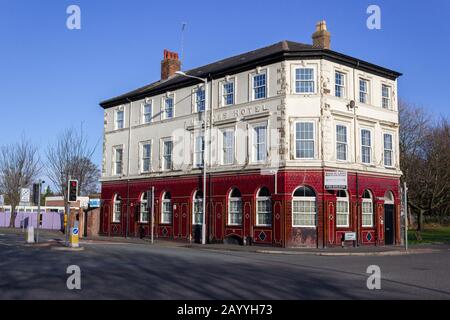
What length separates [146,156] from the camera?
39.1 m

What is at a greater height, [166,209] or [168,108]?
[168,108]

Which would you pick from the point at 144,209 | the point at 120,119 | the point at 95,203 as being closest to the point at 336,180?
the point at 144,209

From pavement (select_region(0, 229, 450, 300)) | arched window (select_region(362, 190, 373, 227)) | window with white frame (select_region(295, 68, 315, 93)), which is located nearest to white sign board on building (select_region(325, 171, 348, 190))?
arched window (select_region(362, 190, 373, 227))

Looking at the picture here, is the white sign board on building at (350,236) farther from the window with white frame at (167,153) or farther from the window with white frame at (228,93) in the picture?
the window with white frame at (167,153)

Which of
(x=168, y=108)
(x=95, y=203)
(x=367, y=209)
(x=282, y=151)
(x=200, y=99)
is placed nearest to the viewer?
(x=282, y=151)

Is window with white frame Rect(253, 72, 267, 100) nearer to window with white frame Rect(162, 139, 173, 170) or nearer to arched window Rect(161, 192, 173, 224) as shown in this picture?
window with white frame Rect(162, 139, 173, 170)

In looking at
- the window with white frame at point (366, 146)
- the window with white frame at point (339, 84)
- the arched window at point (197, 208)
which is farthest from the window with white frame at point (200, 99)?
the window with white frame at point (366, 146)

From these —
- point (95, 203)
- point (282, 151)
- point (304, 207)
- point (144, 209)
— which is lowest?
point (144, 209)

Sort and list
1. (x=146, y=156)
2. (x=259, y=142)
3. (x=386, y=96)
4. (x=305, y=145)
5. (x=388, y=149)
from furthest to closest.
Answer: (x=146, y=156)
(x=386, y=96)
(x=388, y=149)
(x=259, y=142)
(x=305, y=145)

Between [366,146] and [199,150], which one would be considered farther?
[199,150]

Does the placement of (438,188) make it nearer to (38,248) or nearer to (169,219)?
(169,219)

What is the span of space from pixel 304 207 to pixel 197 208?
8.42 meters

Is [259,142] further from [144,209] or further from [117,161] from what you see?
[117,161]

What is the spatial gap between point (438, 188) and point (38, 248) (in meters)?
40.3
